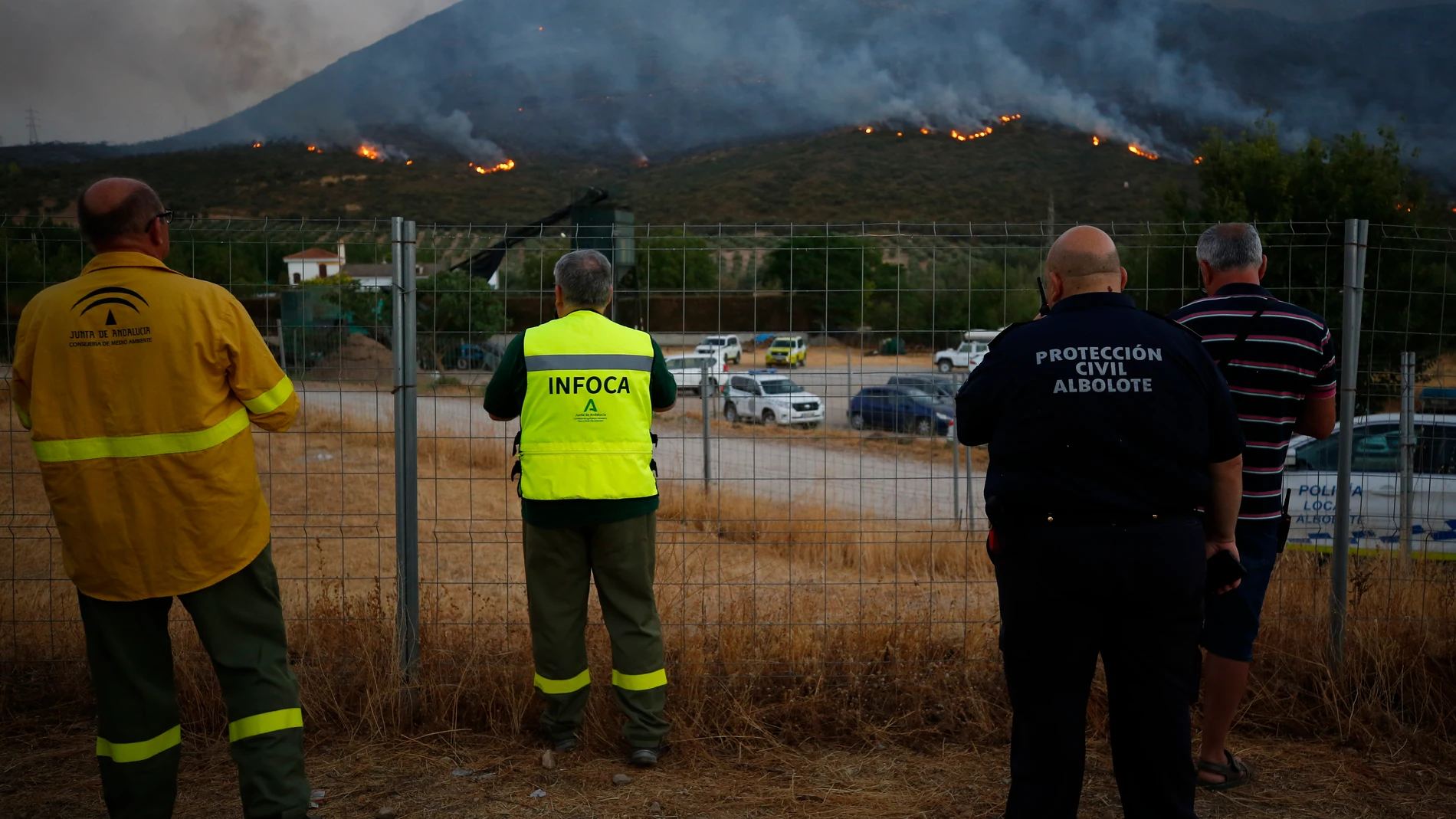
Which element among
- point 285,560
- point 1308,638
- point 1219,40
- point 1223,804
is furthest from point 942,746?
point 1219,40

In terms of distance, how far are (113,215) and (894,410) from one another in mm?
4189

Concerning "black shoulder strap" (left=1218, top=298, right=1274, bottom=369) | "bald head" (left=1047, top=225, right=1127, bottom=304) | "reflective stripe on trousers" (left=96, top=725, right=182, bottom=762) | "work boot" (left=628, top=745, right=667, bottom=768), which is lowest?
"work boot" (left=628, top=745, right=667, bottom=768)

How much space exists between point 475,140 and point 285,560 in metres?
145

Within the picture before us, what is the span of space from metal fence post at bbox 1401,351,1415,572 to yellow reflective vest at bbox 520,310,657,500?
452cm

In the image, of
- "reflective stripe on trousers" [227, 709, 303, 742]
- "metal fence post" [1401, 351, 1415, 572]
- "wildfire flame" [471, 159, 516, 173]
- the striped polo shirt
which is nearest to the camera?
"reflective stripe on trousers" [227, 709, 303, 742]

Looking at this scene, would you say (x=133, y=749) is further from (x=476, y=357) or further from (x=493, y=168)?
(x=493, y=168)

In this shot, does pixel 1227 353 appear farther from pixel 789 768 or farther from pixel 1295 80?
pixel 1295 80

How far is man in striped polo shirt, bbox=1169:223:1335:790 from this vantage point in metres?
3.60

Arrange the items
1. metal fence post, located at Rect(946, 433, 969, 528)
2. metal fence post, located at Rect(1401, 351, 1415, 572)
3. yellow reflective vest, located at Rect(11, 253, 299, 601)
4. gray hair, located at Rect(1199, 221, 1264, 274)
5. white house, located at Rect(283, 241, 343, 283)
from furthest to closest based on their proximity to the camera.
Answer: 1. metal fence post, located at Rect(946, 433, 969, 528)
2. metal fence post, located at Rect(1401, 351, 1415, 572)
3. white house, located at Rect(283, 241, 343, 283)
4. gray hair, located at Rect(1199, 221, 1264, 274)
5. yellow reflective vest, located at Rect(11, 253, 299, 601)

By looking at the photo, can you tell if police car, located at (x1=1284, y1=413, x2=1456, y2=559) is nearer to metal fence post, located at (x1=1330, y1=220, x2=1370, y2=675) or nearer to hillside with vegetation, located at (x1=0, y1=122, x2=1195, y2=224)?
metal fence post, located at (x1=1330, y1=220, x2=1370, y2=675)

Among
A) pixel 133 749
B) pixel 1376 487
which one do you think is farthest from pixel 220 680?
pixel 1376 487

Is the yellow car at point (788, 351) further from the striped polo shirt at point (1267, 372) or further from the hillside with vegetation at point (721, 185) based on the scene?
the hillside with vegetation at point (721, 185)

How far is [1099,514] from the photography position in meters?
2.71

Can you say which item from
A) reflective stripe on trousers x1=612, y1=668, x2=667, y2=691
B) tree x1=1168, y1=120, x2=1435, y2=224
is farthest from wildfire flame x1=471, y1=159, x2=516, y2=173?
reflective stripe on trousers x1=612, y1=668, x2=667, y2=691
